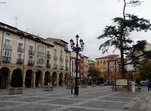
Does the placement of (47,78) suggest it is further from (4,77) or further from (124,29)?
(124,29)

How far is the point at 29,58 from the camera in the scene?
1636 inches

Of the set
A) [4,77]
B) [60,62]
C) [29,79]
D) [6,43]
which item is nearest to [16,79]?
[4,77]

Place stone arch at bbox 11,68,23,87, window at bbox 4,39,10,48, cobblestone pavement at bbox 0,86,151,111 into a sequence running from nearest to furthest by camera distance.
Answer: cobblestone pavement at bbox 0,86,151,111
stone arch at bbox 11,68,23,87
window at bbox 4,39,10,48

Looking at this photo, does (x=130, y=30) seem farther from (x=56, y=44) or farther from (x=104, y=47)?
(x=56, y=44)

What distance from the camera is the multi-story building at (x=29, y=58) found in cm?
3503

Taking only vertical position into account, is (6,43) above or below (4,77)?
above

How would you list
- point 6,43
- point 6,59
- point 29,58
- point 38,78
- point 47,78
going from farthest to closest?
point 38,78
point 47,78
point 29,58
point 6,43
point 6,59

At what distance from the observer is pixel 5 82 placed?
3634 centimetres

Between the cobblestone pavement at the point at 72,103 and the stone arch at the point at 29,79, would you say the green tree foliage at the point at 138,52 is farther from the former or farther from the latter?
the stone arch at the point at 29,79

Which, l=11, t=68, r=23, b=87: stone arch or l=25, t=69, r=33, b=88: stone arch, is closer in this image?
l=11, t=68, r=23, b=87: stone arch

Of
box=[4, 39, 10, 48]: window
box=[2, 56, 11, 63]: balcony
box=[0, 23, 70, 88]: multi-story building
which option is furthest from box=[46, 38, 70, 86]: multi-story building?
box=[4, 39, 10, 48]: window

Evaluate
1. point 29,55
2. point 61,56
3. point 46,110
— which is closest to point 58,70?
point 61,56

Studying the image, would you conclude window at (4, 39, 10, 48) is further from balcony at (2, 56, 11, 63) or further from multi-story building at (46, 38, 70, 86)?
multi-story building at (46, 38, 70, 86)

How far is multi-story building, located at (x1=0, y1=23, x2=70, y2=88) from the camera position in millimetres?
35031
